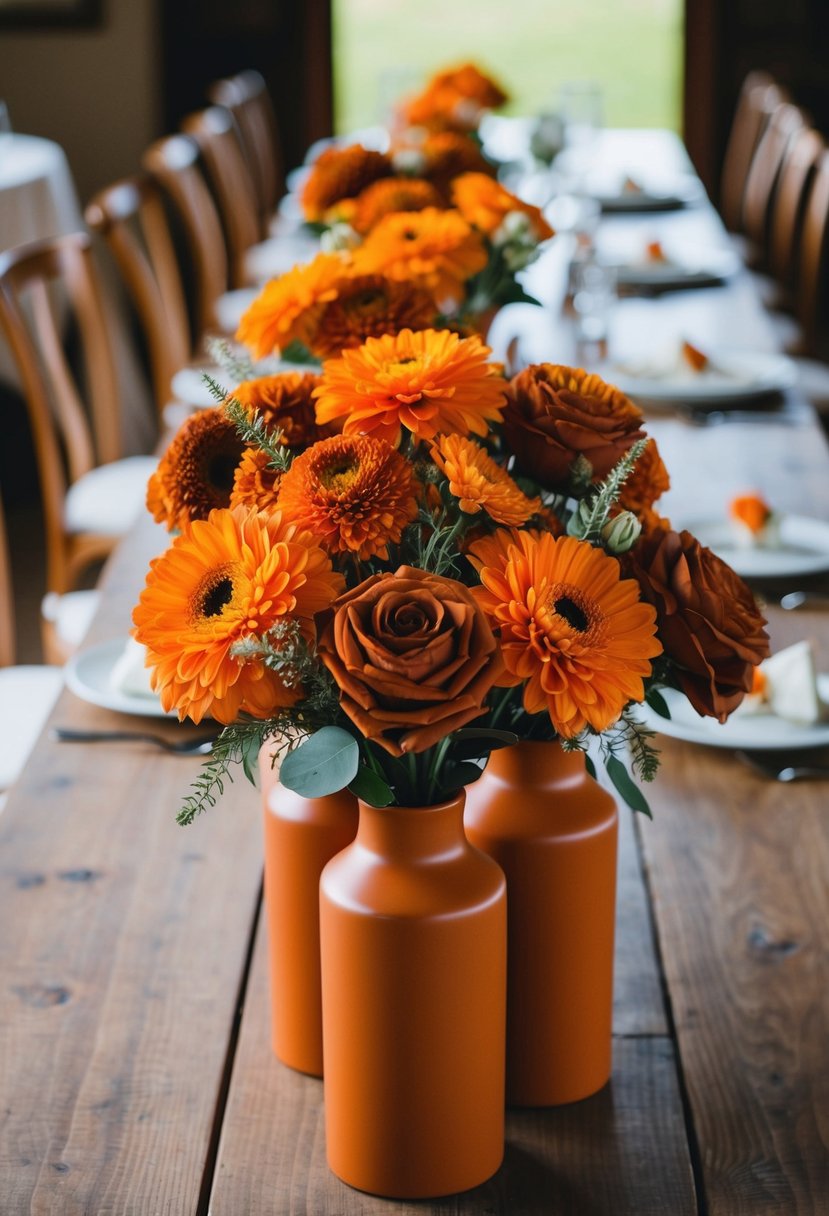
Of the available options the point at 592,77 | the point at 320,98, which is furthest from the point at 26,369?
the point at 592,77

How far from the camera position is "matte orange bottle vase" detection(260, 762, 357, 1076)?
85 cm

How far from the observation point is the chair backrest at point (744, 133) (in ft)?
17.0

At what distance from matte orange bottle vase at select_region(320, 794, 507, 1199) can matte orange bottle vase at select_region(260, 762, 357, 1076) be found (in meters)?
0.07

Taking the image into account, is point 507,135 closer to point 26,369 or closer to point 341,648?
point 26,369

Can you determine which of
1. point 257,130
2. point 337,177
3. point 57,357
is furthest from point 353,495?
point 257,130

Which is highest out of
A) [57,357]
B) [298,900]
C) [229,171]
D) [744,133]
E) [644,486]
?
[644,486]

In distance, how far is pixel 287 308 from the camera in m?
1.01

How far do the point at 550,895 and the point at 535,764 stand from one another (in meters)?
0.07

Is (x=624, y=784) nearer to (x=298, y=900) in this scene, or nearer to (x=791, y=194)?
(x=298, y=900)

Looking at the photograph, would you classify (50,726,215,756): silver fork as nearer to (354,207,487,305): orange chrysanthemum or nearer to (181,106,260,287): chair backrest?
(354,207,487,305): orange chrysanthemum

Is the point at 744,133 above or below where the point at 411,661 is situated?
below

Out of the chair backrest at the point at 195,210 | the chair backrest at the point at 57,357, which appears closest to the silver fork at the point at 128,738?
the chair backrest at the point at 57,357

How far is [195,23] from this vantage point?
589 cm

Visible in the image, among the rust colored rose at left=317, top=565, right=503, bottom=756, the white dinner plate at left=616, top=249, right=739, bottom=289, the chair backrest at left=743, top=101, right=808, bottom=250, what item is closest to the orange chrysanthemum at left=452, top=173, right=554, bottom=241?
the rust colored rose at left=317, top=565, right=503, bottom=756
